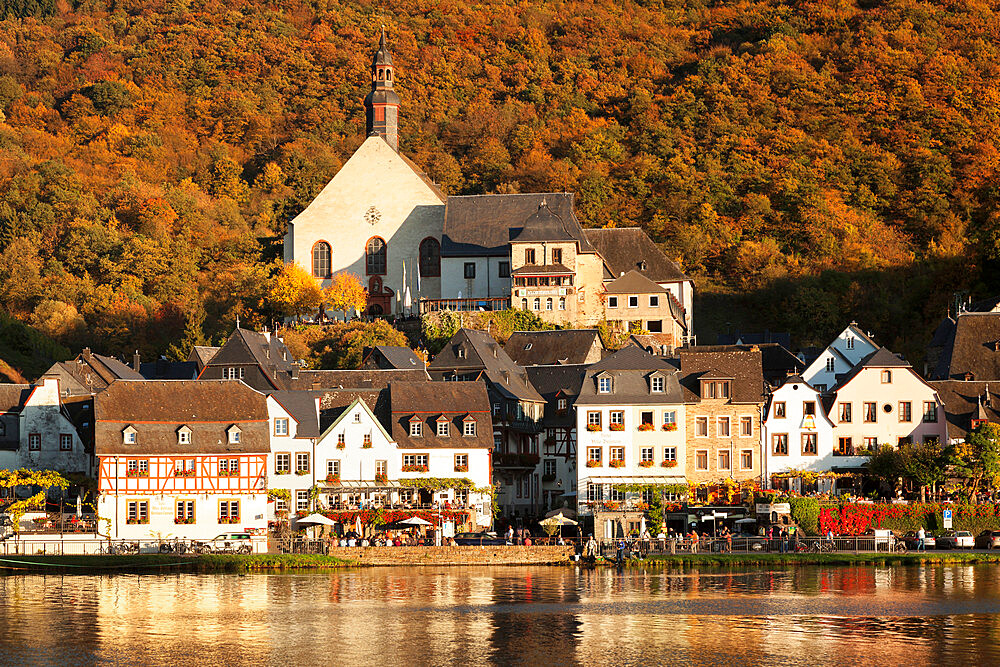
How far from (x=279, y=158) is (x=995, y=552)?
7957 centimetres

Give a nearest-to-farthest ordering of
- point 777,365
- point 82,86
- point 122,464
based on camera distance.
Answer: point 122,464 < point 777,365 < point 82,86

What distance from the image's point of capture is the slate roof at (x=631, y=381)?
226 ft

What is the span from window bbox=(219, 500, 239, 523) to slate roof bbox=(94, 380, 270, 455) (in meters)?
2.13

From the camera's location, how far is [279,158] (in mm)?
126250

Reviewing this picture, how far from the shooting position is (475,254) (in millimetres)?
93125

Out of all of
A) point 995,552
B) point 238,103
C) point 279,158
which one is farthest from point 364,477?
point 238,103

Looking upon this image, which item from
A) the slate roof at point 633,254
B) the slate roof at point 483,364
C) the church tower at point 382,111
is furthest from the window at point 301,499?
the church tower at point 382,111

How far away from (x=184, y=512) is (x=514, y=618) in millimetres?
24277

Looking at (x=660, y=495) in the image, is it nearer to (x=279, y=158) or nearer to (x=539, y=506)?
(x=539, y=506)

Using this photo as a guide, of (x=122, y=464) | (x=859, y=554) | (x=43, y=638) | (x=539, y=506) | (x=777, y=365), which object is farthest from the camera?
(x=777, y=365)

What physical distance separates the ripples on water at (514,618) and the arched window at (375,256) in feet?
138

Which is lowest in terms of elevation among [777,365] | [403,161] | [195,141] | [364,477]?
[364,477]

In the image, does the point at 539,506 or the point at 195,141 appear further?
the point at 195,141

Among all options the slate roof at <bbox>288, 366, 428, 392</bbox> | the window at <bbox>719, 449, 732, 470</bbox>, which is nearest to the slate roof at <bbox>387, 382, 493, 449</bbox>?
the slate roof at <bbox>288, 366, 428, 392</bbox>
